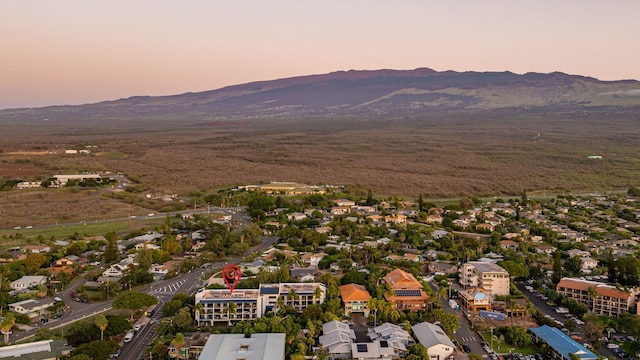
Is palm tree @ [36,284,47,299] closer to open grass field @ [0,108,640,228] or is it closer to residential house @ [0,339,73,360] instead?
residential house @ [0,339,73,360]

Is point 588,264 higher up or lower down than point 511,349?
higher up

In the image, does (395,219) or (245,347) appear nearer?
(245,347)

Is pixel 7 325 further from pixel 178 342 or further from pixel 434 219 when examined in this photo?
Result: pixel 434 219

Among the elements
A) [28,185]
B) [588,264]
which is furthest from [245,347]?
[28,185]

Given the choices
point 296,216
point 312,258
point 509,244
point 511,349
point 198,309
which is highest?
point 198,309

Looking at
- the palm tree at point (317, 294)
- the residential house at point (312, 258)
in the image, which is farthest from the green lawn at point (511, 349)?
the residential house at point (312, 258)

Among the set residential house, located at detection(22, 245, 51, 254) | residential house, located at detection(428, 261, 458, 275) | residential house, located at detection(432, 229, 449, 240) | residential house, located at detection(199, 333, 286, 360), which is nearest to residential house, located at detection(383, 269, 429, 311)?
residential house, located at detection(428, 261, 458, 275)

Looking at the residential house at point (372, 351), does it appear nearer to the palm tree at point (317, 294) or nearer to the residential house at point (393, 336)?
the residential house at point (393, 336)

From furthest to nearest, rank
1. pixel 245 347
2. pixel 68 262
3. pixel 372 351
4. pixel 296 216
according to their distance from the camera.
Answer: pixel 296 216
pixel 68 262
pixel 372 351
pixel 245 347
